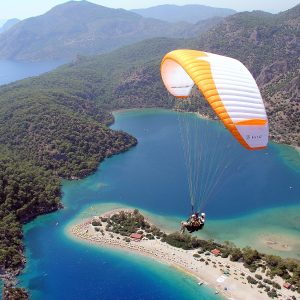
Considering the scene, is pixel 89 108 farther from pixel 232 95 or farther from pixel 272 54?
pixel 232 95

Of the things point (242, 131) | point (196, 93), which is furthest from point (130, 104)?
point (242, 131)

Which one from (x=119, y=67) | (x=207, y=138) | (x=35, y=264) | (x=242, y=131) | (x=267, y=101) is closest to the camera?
(x=242, y=131)

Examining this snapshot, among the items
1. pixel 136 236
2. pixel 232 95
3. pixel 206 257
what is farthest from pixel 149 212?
pixel 232 95

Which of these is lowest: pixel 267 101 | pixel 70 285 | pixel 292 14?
pixel 70 285

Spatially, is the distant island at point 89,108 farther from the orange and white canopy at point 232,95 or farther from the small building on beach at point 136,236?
the orange and white canopy at point 232,95

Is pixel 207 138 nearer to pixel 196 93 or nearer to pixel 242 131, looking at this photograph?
pixel 196 93

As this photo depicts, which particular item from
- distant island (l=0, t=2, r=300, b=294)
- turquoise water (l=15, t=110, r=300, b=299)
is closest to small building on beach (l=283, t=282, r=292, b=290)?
turquoise water (l=15, t=110, r=300, b=299)
